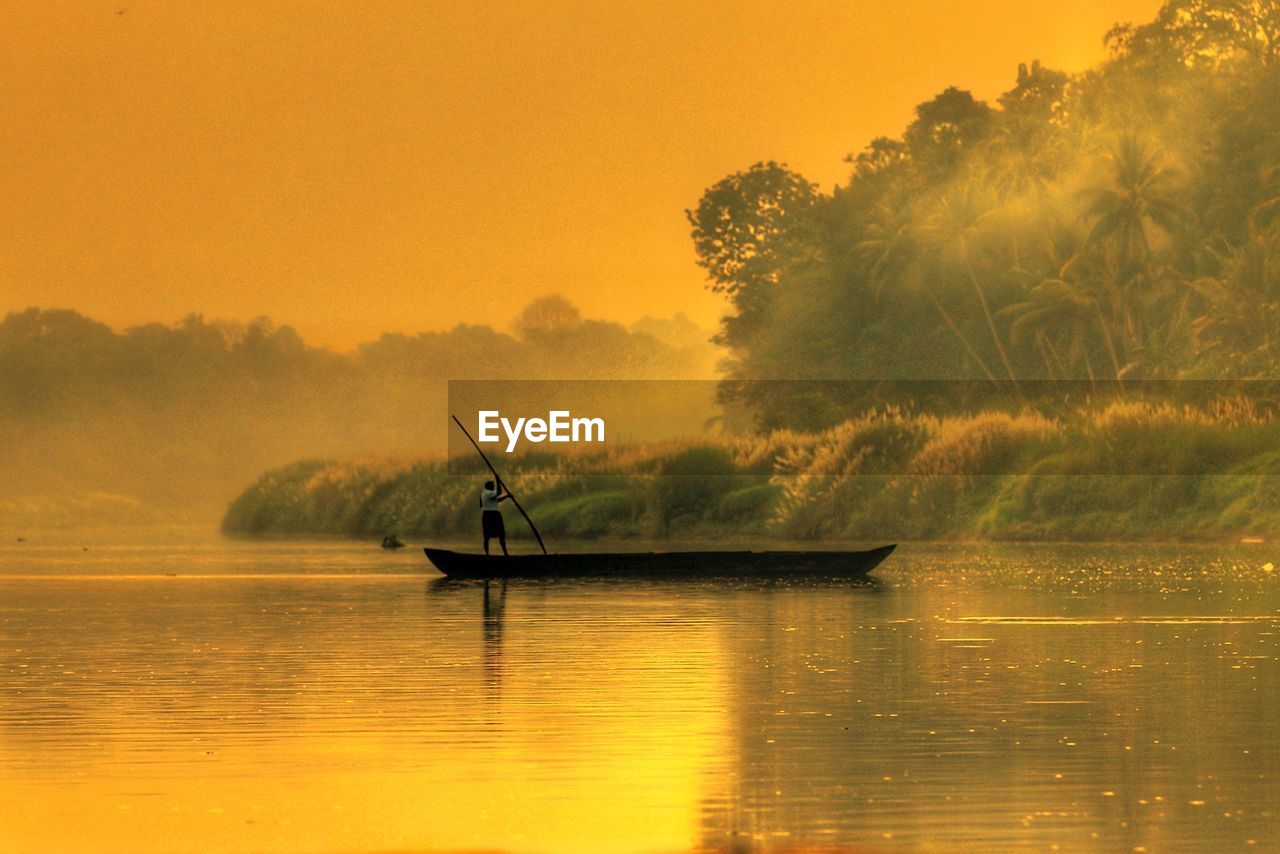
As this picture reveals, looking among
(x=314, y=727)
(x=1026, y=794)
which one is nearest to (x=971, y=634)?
(x=314, y=727)

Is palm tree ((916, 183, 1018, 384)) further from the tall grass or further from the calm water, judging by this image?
the calm water

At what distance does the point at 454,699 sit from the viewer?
19453 millimetres

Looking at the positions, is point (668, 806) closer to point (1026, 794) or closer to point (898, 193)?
point (1026, 794)

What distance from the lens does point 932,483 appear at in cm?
6359

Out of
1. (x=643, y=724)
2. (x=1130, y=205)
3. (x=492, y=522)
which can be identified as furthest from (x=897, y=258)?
(x=643, y=724)

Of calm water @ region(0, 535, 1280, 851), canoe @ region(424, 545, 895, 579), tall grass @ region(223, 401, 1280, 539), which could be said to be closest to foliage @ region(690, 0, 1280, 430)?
tall grass @ region(223, 401, 1280, 539)

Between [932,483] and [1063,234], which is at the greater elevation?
[1063,234]

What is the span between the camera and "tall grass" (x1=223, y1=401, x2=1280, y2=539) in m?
59.6

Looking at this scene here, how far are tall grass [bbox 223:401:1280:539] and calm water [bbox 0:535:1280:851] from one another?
2512cm

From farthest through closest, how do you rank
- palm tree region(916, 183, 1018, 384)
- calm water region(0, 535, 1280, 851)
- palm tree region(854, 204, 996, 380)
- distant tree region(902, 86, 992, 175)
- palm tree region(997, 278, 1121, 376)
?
distant tree region(902, 86, 992, 175) → palm tree region(854, 204, 996, 380) → palm tree region(916, 183, 1018, 384) → palm tree region(997, 278, 1121, 376) → calm water region(0, 535, 1280, 851)

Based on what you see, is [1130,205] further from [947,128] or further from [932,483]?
[932,483]

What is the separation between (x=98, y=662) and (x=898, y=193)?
267 ft

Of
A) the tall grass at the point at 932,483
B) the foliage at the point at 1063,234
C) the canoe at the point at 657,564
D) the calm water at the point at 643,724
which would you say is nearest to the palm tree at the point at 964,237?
the foliage at the point at 1063,234

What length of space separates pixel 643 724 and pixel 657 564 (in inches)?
944
